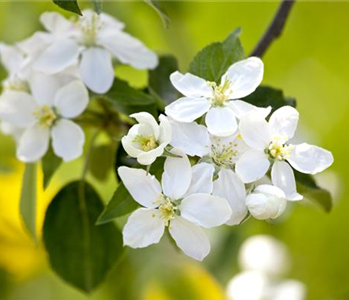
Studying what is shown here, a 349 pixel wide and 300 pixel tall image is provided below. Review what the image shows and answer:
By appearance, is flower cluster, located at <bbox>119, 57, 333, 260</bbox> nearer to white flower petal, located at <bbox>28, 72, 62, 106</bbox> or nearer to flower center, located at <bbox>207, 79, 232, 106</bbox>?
flower center, located at <bbox>207, 79, 232, 106</bbox>

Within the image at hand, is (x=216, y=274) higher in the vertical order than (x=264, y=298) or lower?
lower

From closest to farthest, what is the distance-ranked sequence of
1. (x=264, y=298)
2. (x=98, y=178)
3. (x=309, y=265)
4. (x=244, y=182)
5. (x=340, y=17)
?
(x=244, y=182), (x=98, y=178), (x=264, y=298), (x=309, y=265), (x=340, y=17)

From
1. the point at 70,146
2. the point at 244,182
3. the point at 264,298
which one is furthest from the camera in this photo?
the point at 264,298

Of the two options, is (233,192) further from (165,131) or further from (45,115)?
(45,115)

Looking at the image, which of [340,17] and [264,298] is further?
[340,17]

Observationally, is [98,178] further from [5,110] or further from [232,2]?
[232,2]

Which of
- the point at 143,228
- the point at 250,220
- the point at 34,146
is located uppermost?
the point at 143,228

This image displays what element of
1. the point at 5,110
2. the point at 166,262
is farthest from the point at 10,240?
the point at 5,110

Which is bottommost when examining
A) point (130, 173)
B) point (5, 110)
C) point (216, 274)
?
point (216, 274)

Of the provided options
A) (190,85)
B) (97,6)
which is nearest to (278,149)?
(190,85)
